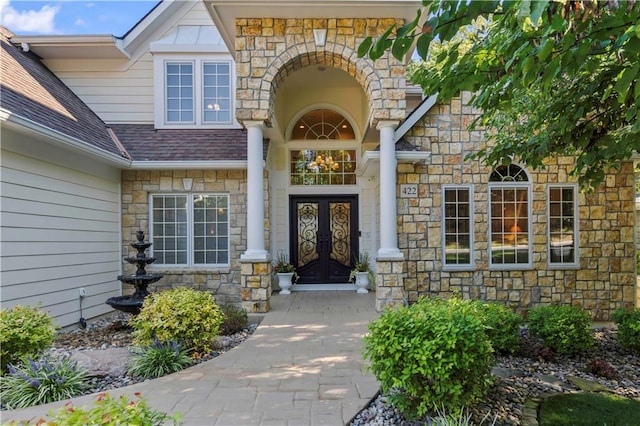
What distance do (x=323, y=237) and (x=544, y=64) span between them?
688 cm

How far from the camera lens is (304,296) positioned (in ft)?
25.9

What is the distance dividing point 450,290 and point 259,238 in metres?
3.84

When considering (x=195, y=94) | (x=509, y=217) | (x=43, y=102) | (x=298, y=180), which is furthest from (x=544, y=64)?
(x=195, y=94)

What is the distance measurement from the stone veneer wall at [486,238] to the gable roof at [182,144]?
3417mm

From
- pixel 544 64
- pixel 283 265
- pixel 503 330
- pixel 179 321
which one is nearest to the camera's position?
pixel 544 64

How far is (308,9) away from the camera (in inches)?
236

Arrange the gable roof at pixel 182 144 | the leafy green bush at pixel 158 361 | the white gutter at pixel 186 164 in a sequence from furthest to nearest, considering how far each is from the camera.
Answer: the gable roof at pixel 182 144 < the white gutter at pixel 186 164 < the leafy green bush at pixel 158 361

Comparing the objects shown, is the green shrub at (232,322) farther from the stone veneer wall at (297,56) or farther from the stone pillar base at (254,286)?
the stone veneer wall at (297,56)

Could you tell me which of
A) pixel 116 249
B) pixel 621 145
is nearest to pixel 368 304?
pixel 621 145

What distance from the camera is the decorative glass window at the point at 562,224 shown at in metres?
7.35

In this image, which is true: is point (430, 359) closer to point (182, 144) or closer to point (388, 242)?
point (388, 242)

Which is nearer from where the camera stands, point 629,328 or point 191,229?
point 629,328

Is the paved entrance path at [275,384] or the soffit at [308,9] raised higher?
the soffit at [308,9]

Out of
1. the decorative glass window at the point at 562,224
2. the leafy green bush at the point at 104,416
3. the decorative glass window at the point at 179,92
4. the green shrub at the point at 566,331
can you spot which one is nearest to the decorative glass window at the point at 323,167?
the decorative glass window at the point at 179,92
